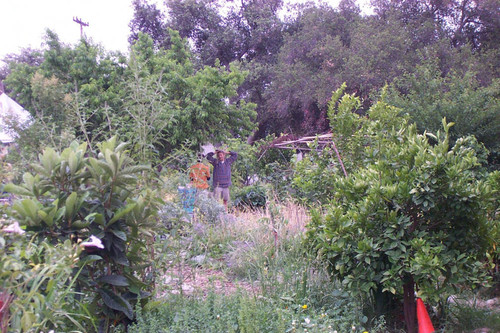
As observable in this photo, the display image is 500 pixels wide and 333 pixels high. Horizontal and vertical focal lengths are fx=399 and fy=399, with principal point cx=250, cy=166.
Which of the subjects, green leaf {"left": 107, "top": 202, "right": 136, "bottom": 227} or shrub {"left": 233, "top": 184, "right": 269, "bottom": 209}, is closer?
green leaf {"left": 107, "top": 202, "right": 136, "bottom": 227}

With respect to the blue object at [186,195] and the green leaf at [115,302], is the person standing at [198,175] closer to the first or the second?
the blue object at [186,195]

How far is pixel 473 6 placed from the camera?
1541 cm

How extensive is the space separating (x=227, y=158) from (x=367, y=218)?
23.6 ft

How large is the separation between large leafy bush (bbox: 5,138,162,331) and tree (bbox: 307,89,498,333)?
141 centimetres

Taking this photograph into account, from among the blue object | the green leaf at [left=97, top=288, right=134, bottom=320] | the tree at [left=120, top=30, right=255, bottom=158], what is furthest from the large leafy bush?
the tree at [left=120, top=30, right=255, bottom=158]

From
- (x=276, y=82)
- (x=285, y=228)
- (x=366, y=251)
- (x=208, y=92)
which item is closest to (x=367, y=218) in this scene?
(x=366, y=251)

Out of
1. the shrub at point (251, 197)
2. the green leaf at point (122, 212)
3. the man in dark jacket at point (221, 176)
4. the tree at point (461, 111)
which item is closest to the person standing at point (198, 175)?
the green leaf at point (122, 212)

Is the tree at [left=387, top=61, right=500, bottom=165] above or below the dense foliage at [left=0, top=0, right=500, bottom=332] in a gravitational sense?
above

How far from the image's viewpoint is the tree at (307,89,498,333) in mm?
2614

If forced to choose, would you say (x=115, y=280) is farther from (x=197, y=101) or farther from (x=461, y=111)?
(x=197, y=101)

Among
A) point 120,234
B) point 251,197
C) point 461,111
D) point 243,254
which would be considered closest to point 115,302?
point 120,234

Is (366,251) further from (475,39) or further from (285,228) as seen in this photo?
(475,39)

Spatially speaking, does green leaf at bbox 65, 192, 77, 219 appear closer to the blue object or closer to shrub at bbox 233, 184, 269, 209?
the blue object

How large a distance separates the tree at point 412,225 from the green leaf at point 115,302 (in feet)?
4.71
